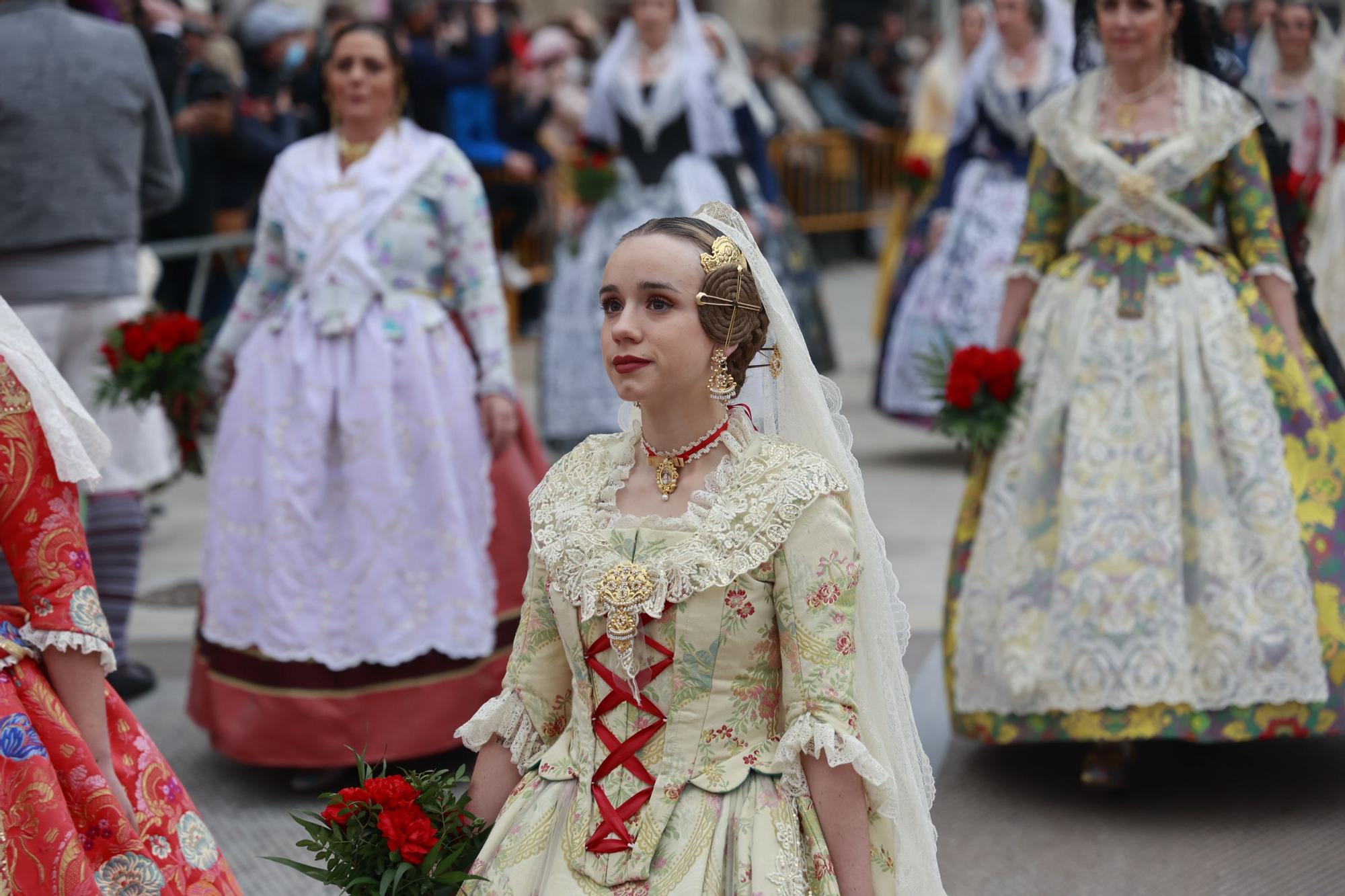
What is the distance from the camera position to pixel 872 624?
2781mm

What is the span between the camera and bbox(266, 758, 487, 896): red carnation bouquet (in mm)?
2602

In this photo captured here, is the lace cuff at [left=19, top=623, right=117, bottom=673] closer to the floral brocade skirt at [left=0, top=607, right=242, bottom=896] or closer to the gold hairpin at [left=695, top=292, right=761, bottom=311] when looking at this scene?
the floral brocade skirt at [left=0, top=607, right=242, bottom=896]

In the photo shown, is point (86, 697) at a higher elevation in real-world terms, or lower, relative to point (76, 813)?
higher

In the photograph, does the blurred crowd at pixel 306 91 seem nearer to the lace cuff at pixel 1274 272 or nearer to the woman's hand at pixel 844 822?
the lace cuff at pixel 1274 272

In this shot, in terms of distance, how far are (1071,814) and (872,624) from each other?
2315 mm

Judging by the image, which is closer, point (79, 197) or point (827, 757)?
point (827, 757)

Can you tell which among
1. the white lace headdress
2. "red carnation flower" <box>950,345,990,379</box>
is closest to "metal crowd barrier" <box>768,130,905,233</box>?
"red carnation flower" <box>950,345,990,379</box>

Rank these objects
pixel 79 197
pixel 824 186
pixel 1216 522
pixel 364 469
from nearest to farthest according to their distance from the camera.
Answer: pixel 1216 522 → pixel 364 469 → pixel 79 197 → pixel 824 186

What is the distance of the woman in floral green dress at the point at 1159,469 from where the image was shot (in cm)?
467

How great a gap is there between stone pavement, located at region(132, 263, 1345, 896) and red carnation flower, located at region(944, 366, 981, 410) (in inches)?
42.9

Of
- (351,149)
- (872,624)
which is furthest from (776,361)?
(351,149)

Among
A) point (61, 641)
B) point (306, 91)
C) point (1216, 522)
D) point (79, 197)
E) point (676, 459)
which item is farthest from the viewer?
point (306, 91)

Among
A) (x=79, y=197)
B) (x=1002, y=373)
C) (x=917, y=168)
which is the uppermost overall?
(x=79, y=197)

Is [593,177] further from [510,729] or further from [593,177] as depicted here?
[510,729]
